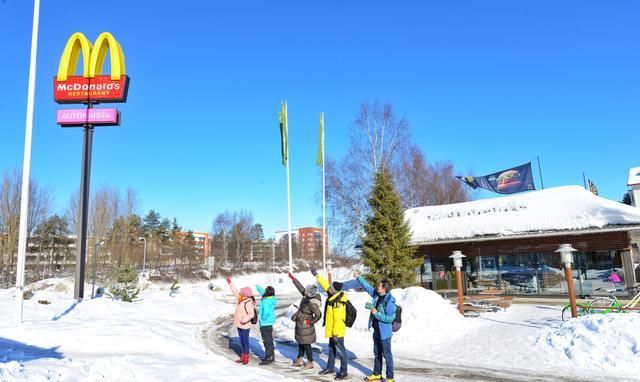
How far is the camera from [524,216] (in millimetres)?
20969

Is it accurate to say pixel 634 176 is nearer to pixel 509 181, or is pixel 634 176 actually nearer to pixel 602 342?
pixel 509 181

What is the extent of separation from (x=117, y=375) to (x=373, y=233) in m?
14.6

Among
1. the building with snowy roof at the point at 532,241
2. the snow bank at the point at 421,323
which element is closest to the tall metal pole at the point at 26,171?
the snow bank at the point at 421,323

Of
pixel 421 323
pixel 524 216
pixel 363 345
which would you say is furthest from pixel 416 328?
pixel 524 216

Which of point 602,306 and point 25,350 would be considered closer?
point 25,350

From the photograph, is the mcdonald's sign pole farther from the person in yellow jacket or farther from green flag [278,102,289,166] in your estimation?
the person in yellow jacket

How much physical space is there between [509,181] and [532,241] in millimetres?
9120

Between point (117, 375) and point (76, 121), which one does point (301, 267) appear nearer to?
point (76, 121)

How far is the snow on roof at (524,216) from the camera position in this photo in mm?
18344

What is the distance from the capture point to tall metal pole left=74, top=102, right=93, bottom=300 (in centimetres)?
1766

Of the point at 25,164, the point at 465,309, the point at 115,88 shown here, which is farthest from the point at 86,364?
the point at 115,88

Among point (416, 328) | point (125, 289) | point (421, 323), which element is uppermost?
point (125, 289)

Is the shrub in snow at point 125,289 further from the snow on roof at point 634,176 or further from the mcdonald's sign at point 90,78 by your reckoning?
the snow on roof at point 634,176

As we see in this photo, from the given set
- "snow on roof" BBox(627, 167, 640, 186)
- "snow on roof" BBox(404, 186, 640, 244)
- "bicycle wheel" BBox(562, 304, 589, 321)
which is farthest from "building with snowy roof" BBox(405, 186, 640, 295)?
"snow on roof" BBox(627, 167, 640, 186)
